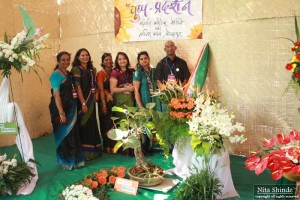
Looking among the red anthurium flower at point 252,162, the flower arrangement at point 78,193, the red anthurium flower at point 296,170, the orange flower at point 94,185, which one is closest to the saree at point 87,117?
the orange flower at point 94,185

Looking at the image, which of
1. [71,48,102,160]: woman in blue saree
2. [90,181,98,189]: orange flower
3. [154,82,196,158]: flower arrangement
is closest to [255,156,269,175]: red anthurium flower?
[154,82,196,158]: flower arrangement

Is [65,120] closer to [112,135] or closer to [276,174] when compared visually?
[112,135]

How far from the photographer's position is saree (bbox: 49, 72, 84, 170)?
320 centimetres

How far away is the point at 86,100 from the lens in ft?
11.2

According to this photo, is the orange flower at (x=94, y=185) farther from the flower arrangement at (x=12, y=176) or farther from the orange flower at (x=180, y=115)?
the orange flower at (x=180, y=115)

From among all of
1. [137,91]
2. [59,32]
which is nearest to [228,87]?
[137,91]

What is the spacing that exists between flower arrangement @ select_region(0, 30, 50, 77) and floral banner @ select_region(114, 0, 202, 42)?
1.79 m

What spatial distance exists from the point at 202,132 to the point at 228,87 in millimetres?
1462

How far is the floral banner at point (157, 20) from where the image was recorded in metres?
3.66

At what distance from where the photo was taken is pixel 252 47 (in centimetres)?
330

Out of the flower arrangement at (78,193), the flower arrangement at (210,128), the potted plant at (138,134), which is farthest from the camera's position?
the potted plant at (138,134)

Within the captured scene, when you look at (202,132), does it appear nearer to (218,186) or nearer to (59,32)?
(218,186)

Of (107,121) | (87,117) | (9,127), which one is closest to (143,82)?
(107,121)

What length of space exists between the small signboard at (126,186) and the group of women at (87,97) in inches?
31.2
